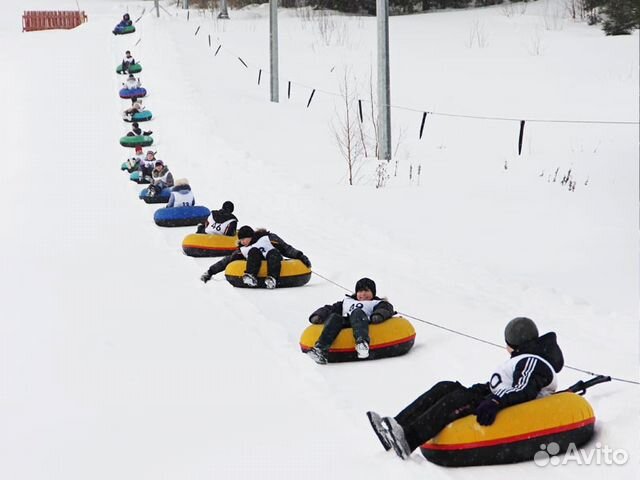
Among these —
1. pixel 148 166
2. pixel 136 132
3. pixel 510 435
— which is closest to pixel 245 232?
pixel 510 435

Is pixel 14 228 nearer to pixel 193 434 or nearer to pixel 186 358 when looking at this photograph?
pixel 186 358

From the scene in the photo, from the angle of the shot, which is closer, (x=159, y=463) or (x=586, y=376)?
(x=159, y=463)

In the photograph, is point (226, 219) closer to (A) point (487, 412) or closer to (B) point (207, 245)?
(B) point (207, 245)

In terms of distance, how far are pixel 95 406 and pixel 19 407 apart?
0.61 m

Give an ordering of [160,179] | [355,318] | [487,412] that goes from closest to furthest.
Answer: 1. [487,412]
2. [355,318]
3. [160,179]

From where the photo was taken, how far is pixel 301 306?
11164 mm

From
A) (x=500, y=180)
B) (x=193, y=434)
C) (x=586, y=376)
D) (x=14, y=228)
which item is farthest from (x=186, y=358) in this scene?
(x=500, y=180)

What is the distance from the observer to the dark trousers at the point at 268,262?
11688 millimetres

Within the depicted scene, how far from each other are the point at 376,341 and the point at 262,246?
3.15 metres

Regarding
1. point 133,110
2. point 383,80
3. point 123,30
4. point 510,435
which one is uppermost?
point 123,30

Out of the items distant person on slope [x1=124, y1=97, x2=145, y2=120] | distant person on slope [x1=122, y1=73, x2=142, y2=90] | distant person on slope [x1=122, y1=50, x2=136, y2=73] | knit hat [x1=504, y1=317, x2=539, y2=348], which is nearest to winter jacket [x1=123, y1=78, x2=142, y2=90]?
distant person on slope [x1=122, y1=73, x2=142, y2=90]

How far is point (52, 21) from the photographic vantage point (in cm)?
5462

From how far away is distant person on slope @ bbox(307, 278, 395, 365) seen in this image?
8.83 meters

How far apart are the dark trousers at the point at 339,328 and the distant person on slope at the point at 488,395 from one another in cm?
209
